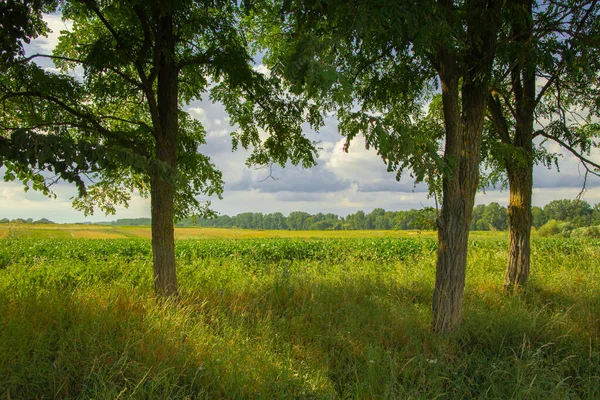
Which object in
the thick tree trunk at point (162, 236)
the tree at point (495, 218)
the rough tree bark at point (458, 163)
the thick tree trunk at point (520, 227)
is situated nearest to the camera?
the rough tree bark at point (458, 163)

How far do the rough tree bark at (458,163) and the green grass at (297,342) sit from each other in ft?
1.77

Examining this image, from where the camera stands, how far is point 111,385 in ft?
12.9

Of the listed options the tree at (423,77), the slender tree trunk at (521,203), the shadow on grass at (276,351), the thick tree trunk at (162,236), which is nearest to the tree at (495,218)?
the slender tree trunk at (521,203)

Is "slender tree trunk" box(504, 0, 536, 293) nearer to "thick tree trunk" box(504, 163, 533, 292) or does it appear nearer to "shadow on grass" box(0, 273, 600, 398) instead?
"thick tree trunk" box(504, 163, 533, 292)

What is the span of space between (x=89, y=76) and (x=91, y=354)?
4.92 m

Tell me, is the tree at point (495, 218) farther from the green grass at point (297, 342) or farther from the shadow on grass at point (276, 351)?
the shadow on grass at point (276, 351)

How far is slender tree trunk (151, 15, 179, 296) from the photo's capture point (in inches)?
262

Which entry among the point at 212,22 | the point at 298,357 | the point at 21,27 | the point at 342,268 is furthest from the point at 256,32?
the point at 298,357

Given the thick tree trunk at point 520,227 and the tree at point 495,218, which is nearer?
the thick tree trunk at point 520,227

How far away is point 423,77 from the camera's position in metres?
7.11

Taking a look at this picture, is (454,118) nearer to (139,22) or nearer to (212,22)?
(212,22)

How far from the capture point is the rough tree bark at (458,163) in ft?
18.6

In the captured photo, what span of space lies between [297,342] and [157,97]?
197 inches

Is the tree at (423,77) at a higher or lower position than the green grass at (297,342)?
higher
